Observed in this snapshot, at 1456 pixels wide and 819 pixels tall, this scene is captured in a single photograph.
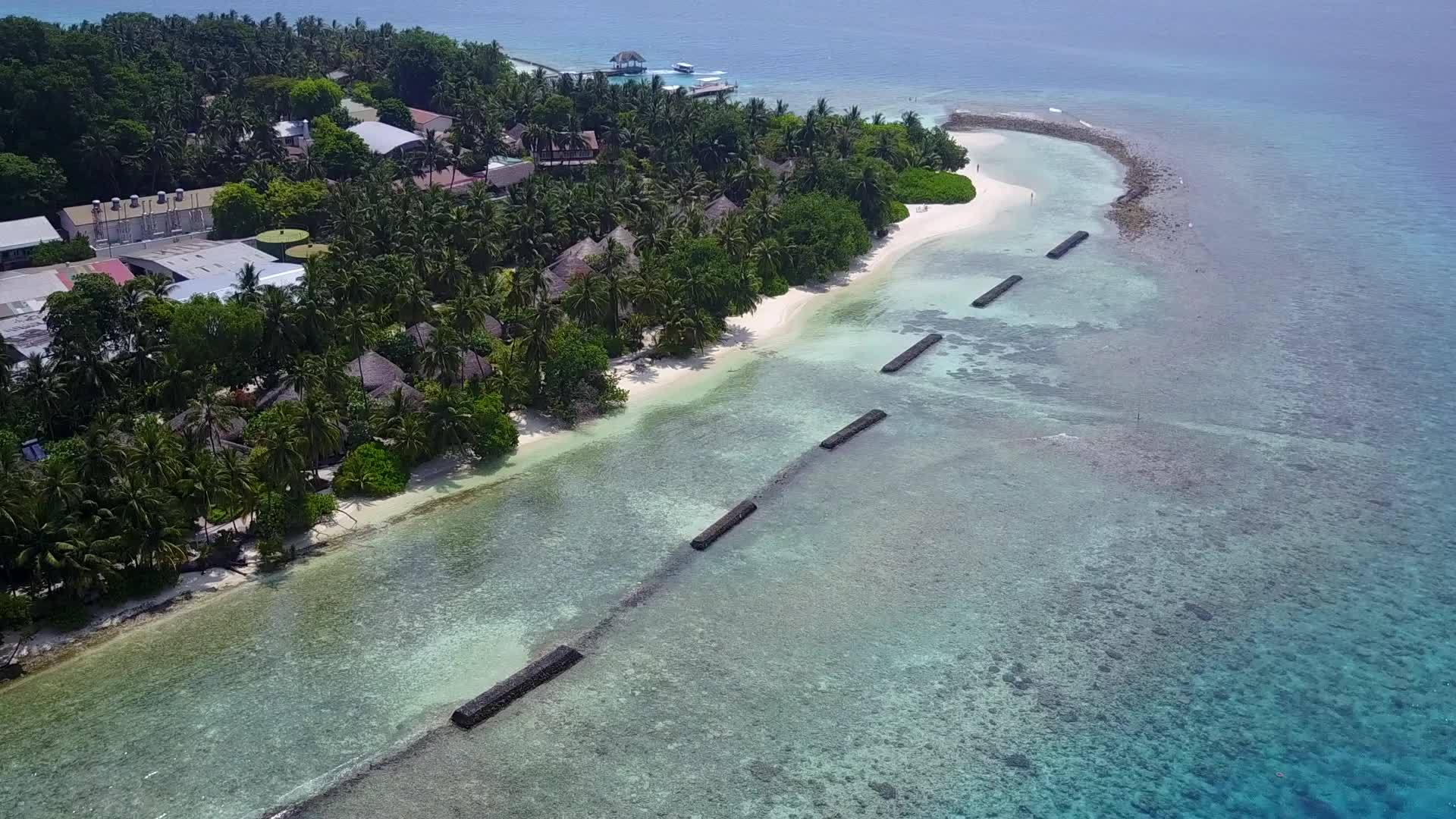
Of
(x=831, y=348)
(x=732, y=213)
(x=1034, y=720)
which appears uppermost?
(x=732, y=213)

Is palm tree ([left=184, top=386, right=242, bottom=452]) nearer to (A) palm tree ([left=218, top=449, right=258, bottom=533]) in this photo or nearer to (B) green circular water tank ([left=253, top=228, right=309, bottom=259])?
(A) palm tree ([left=218, top=449, right=258, bottom=533])

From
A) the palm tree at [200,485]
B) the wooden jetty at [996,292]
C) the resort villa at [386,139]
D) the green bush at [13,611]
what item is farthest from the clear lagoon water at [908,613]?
the resort villa at [386,139]

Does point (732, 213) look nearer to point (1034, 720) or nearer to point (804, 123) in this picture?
point (804, 123)

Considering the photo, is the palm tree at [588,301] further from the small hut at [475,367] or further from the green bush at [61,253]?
the green bush at [61,253]

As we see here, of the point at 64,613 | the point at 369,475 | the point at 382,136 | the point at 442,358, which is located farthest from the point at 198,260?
the point at 64,613

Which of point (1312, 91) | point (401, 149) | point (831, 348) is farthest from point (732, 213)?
point (1312, 91)

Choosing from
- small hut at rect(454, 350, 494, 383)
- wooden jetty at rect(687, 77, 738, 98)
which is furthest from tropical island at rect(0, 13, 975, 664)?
wooden jetty at rect(687, 77, 738, 98)
